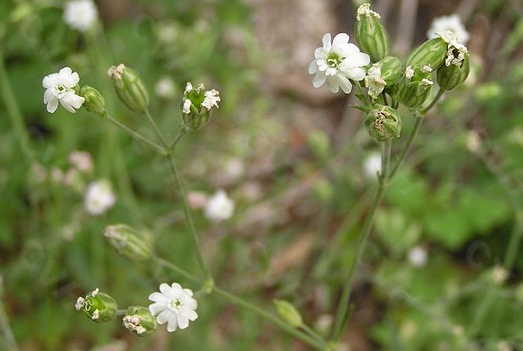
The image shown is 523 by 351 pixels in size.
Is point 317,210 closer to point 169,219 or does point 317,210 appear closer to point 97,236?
point 169,219

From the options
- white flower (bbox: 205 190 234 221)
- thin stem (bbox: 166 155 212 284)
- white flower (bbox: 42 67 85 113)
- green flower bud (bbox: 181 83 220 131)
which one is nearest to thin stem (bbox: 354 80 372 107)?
green flower bud (bbox: 181 83 220 131)

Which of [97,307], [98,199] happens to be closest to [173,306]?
[97,307]

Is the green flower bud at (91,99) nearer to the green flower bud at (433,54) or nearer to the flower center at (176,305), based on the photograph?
the flower center at (176,305)

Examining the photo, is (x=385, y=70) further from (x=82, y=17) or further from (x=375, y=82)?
(x=82, y=17)

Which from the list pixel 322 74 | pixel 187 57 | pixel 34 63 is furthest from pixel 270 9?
pixel 322 74

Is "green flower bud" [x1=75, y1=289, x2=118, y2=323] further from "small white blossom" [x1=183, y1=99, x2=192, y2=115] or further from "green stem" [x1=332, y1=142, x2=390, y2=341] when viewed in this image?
"green stem" [x1=332, y1=142, x2=390, y2=341]
